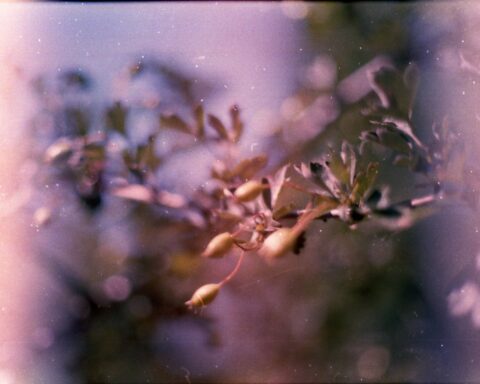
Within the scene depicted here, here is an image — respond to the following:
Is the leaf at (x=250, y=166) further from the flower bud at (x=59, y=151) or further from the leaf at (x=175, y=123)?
the flower bud at (x=59, y=151)

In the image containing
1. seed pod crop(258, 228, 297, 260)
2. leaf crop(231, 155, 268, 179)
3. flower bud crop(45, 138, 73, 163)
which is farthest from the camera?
flower bud crop(45, 138, 73, 163)

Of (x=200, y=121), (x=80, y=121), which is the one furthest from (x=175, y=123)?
(x=80, y=121)

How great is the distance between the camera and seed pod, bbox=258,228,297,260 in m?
0.46

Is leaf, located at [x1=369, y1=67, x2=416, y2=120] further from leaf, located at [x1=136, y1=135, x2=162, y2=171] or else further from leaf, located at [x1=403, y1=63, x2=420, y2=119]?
leaf, located at [x1=136, y1=135, x2=162, y2=171]

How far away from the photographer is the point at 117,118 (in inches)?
27.7

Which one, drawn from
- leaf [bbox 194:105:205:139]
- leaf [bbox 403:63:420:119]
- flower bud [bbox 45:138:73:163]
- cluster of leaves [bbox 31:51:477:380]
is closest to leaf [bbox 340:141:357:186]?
cluster of leaves [bbox 31:51:477:380]

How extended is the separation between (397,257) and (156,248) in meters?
0.40

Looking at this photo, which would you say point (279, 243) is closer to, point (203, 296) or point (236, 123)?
point (203, 296)

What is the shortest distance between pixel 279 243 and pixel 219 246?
0.23 feet

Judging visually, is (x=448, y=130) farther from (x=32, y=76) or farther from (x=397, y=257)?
(x=32, y=76)

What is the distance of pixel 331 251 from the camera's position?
2.86ft

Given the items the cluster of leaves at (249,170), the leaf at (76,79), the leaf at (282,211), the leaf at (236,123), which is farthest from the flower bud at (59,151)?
the leaf at (282,211)

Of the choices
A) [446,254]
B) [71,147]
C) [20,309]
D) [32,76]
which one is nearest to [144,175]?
[71,147]

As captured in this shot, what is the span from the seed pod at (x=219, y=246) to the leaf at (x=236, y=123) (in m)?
0.17
